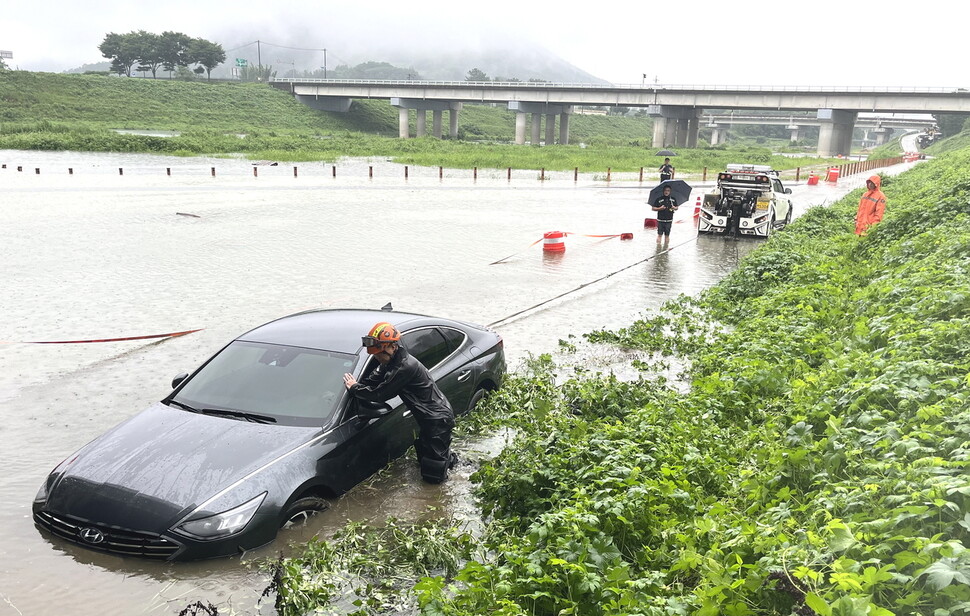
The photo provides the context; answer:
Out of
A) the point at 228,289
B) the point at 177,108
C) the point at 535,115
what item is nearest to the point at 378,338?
the point at 228,289

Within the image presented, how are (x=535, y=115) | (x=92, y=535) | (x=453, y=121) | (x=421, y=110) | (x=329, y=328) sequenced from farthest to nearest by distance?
(x=453, y=121) < (x=421, y=110) < (x=535, y=115) < (x=329, y=328) < (x=92, y=535)

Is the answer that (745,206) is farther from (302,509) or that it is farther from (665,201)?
(302,509)

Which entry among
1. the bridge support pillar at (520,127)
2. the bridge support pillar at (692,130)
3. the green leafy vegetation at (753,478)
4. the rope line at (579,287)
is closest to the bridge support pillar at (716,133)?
the bridge support pillar at (692,130)

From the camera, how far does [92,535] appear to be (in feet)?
18.0

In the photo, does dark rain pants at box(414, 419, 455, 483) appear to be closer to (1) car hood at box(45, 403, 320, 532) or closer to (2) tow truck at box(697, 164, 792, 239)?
(1) car hood at box(45, 403, 320, 532)

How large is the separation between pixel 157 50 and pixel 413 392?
175 m

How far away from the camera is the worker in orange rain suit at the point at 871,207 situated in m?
16.5

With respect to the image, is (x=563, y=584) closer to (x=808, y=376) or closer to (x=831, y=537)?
(x=831, y=537)

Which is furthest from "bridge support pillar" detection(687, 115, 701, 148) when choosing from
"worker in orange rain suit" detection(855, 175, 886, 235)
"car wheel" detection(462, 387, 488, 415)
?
"car wheel" detection(462, 387, 488, 415)

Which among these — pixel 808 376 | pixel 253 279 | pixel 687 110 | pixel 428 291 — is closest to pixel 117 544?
pixel 808 376

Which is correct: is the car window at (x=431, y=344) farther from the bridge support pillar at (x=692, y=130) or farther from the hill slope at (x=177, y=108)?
the bridge support pillar at (x=692, y=130)

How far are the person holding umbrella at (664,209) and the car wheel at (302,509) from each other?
16.0m

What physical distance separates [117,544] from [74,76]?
118m

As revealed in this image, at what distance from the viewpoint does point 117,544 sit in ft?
17.9
